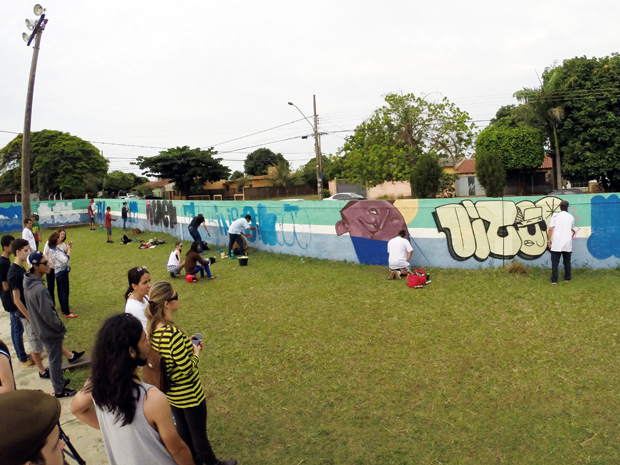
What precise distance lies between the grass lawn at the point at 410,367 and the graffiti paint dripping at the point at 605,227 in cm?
49

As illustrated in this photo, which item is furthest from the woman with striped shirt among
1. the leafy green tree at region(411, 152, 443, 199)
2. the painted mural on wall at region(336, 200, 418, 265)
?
the leafy green tree at region(411, 152, 443, 199)

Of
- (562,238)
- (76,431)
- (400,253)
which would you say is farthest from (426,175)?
(76,431)

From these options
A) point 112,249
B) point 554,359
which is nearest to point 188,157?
point 112,249

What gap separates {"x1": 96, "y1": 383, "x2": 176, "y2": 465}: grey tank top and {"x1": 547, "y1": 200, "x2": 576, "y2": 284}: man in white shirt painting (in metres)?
8.12

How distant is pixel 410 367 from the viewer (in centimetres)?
559

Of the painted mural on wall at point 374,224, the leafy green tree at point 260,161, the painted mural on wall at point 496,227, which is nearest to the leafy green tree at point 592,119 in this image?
the painted mural on wall at point 496,227

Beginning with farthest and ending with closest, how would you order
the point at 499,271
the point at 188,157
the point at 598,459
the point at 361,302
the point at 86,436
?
the point at 188,157
the point at 499,271
the point at 361,302
the point at 86,436
the point at 598,459

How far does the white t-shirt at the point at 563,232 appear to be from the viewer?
26.7 ft

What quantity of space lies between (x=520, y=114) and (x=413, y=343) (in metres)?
33.7

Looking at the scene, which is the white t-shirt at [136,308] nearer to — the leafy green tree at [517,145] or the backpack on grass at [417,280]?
the backpack on grass at [417,280]

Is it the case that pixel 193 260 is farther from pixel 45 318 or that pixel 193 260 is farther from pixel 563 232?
pixel 563 232

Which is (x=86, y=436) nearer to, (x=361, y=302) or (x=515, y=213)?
(x=361, y=302)

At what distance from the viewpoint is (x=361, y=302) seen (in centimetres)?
834

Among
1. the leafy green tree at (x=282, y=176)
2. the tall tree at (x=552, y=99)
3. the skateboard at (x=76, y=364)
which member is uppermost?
the tall tree at (x=552, y=99)
